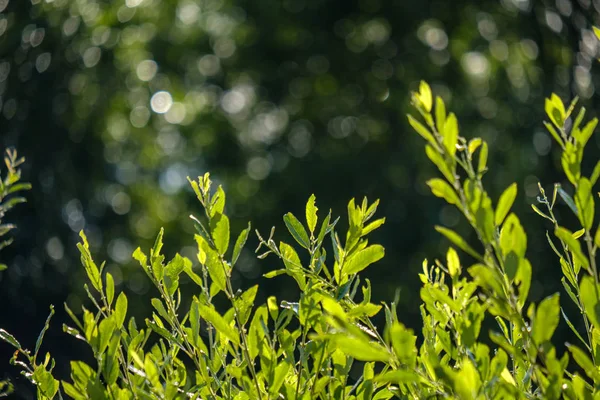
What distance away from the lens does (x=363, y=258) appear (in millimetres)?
725

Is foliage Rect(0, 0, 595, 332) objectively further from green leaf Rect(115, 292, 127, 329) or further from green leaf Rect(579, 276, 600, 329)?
green leaf Rect(579, 276, 600, 329)

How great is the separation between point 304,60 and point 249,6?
751mm

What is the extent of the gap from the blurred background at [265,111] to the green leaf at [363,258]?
16.3 feet

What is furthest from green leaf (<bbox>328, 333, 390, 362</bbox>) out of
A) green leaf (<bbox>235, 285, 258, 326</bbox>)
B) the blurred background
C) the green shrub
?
the blurred background

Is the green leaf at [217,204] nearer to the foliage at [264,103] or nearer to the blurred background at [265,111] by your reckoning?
the blurred background at [265,111]

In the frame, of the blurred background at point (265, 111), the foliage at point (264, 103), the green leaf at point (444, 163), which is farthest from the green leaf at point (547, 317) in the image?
the foliage at point (264, 103)

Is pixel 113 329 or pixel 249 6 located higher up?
pixel 113 329

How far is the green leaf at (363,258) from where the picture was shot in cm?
71

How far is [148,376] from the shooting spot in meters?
0.64

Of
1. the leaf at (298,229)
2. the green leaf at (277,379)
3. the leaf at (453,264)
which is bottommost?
the green leaf at (277,379)

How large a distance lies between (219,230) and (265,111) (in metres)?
7.09

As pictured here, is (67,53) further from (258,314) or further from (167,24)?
(258,314)

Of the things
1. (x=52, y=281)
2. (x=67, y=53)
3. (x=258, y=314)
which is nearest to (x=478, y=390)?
(x=258, y=314)

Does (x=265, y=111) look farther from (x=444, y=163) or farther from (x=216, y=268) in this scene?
(x=444, y=163)
